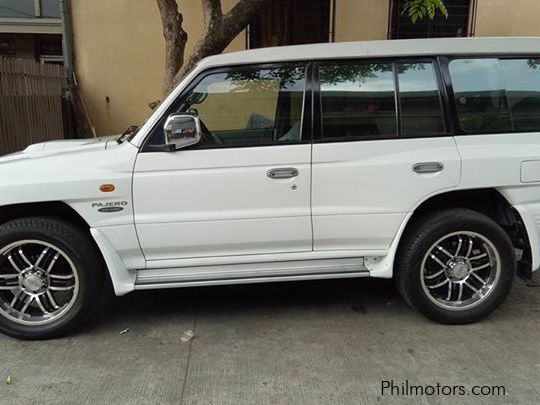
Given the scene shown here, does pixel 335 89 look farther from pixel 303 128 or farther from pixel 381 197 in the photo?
pixel 381 197

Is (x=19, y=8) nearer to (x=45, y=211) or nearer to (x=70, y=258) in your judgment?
(x=45, y=211)

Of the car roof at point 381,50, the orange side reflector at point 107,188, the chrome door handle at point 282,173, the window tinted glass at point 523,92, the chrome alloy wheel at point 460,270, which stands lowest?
the chrome alloy wheel at point 460,270

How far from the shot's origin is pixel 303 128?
12.0ft

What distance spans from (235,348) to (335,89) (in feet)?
6.33

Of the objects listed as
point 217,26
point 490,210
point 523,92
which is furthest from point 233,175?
point 217,26

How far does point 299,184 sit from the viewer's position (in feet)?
11.8

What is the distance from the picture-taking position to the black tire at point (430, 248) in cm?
373

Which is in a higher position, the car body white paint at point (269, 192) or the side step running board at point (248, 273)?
the car body white paint at point (269, 192)

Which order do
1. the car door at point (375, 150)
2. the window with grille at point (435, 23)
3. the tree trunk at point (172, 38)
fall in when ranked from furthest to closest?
the window with grille at point (435, 23)
the tree trunk at point (172, 38)
the car door at point (375, 150)

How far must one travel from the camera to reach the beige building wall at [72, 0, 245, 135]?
29.7 feet

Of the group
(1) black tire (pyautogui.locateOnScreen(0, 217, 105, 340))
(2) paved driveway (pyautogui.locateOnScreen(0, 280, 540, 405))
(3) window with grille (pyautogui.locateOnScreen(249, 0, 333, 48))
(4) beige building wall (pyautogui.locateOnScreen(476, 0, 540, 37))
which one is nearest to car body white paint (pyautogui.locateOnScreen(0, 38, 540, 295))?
(1) black tire (pyautogui.locateOnScreen(0, 217, 105, 340))

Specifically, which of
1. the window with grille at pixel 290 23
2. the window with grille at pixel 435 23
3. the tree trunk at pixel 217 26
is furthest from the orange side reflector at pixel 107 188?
the window with grille at pixel 435 23

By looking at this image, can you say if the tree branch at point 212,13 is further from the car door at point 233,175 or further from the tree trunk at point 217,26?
the car door at point 233,175

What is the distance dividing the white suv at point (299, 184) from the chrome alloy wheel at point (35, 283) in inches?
0.5
